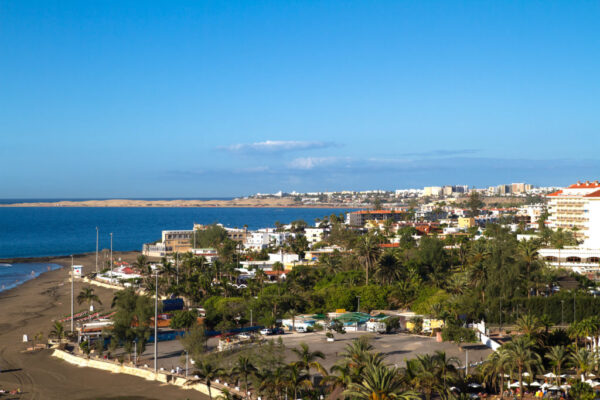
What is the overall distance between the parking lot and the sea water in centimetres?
4204

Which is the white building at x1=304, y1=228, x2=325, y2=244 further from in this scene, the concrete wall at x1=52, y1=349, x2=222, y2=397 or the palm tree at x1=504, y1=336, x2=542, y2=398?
the palm tree at x1=504, y1=336, x2=542, y2=398

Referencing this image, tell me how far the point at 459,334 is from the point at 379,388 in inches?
714

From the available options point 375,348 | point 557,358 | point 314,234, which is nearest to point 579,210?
point 314,234

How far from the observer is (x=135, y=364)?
1363 inches

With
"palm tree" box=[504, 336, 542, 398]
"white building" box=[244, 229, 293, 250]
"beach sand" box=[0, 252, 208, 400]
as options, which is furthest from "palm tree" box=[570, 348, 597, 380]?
"white building" box=[244, 229, 293, 250]

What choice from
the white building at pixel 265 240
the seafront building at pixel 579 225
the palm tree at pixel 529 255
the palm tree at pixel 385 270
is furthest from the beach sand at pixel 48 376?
the white building at pixel 265 240

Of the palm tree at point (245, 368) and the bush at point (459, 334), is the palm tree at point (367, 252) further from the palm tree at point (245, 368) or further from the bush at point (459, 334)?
the palm tree at point (245, 368)

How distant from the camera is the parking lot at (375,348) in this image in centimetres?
3484

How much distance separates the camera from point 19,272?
87.4 meters

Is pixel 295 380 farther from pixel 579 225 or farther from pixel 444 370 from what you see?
pixel 579 225

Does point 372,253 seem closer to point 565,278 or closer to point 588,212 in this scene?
point 565,278

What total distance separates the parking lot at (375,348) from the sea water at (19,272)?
138 feet

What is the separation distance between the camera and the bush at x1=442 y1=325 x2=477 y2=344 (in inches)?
1487

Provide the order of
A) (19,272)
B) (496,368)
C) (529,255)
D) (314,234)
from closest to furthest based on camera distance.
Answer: (496,368) → (529,255) → (19,272) → (314,234)
